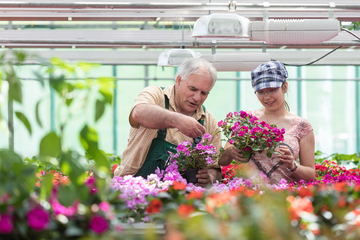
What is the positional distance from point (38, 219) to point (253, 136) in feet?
4.00

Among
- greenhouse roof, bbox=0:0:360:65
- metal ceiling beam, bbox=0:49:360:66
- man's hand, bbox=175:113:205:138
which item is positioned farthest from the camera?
metal ceiling beam, bbox=0:49:360:66

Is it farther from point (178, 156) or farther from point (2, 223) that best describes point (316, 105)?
point (2, 223)

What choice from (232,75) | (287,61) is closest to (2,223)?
(287,61)

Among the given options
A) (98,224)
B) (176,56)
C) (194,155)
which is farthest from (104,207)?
(176,56)

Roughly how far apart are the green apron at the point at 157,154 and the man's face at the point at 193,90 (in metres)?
0.18

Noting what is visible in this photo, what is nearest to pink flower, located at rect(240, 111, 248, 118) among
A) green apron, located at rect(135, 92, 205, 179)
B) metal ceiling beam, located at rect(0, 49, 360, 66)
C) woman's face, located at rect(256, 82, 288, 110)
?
woman's face, located at rect(256, 82, 288, 110)

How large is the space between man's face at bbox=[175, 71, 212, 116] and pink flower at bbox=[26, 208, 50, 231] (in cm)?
127

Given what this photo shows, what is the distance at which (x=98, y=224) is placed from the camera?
0.78 metres

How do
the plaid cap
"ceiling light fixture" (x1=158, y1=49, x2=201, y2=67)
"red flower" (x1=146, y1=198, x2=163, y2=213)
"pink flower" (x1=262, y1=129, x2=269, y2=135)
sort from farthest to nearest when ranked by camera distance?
1. "ceiling light fixture" (x1=158, y1=49, x2=201, y2=67)
2. the plaid cap
3. "pink flower" (x1=262, y1=129, x2=269, y2=135)
4. "red flower" (x1=146, y1=198, x2=163, y2=213)

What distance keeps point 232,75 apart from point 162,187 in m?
7.48

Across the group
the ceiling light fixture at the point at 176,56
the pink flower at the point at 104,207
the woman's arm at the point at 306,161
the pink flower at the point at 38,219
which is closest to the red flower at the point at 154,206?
the pink flower at the point at 104,207

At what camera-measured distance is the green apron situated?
6.54ft

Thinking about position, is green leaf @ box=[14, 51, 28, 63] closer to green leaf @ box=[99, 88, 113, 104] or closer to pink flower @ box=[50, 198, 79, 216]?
green leaf @ box=[99, 88, 113, 104]

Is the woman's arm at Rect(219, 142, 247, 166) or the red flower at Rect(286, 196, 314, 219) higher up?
the red flower at Rect(286, 196, 314, 219)
